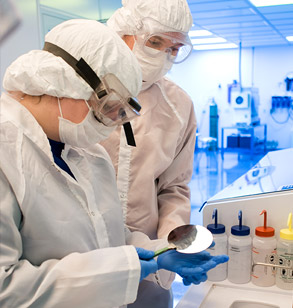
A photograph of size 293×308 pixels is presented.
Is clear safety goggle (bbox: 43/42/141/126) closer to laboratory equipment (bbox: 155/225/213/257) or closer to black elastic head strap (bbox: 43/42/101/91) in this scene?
black elastic head strap (bbox: 43/42/101/91)

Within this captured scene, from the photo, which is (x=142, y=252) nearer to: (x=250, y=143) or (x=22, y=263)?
(x=22, y=263)

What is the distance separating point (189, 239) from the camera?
99cm

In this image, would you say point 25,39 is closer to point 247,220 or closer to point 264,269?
point 247,220

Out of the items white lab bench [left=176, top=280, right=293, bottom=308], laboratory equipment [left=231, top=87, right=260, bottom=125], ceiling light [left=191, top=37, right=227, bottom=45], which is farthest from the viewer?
laboratory equipment [left=231, top=87, right=260, bottom=125]

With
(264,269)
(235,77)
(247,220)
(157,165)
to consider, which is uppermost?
(157,165)

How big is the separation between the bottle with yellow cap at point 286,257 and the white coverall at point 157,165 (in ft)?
1.13

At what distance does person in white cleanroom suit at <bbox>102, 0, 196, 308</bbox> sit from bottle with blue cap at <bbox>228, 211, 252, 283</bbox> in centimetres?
21

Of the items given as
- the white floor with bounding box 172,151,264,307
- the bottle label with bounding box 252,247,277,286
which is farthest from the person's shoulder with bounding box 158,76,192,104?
the white floor with bounding box 172,151,264,307

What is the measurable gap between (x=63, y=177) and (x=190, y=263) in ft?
1.39

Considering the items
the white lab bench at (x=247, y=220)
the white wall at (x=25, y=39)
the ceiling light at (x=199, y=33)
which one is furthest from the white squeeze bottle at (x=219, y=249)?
the ceiling light at (x=199, y=33)

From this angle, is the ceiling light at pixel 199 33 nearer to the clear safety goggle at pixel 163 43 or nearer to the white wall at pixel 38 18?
the white wall at pixel 38 18

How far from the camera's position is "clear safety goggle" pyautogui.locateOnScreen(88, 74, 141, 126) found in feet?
2.71

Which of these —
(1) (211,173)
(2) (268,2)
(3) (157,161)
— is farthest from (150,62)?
(1) (211,173)

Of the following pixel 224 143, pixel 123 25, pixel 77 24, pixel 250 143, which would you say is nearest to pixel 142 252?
pixel 77 24
